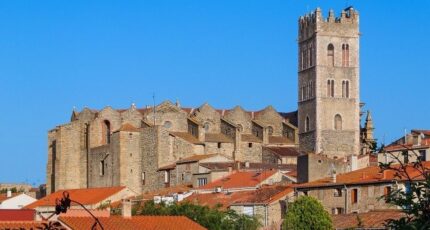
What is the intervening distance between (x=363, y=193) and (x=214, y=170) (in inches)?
886

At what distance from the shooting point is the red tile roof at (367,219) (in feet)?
160

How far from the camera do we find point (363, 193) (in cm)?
5978

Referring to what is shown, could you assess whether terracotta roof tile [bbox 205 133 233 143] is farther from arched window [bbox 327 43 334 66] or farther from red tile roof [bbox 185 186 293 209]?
red tile roof [bbox 185 186 293 209]

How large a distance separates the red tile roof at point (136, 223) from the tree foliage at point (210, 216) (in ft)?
35.0

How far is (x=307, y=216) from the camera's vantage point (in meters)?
54.5

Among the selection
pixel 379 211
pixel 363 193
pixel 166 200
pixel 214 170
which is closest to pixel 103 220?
pixel 379 211

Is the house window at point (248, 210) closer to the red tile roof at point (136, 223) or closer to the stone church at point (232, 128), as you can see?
the red tile roof at point (136, 223)

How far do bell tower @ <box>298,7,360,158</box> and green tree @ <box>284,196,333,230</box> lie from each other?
132ft

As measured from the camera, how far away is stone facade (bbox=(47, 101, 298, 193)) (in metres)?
90.6

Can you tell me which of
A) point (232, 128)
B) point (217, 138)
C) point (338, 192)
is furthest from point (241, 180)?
point (232, 128)

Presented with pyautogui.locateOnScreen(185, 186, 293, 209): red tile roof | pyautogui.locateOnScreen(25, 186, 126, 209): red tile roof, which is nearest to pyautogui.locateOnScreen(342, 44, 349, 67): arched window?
pyautogui.locateOnScreen(25, 186, 126, 209): red tile roof

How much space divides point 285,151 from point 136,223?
51638mm

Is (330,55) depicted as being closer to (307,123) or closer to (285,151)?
(307,123)

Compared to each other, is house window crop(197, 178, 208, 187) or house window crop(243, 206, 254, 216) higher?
house window crop(197, 178, 208, 187)
